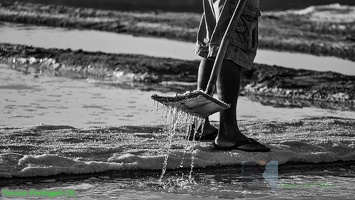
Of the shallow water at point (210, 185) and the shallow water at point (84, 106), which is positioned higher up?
the shallow water at point (84, 106)

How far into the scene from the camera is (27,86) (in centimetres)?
950

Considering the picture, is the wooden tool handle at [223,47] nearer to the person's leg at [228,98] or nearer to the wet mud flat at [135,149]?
the person's leg at [228,98]

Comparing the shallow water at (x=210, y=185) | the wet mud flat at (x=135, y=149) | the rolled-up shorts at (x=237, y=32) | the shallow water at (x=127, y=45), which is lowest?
the shallow water at (x=210, y=185)

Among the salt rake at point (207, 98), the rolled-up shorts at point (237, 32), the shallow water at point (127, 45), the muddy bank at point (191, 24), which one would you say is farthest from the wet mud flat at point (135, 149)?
the muddy bank at point (191, 24)

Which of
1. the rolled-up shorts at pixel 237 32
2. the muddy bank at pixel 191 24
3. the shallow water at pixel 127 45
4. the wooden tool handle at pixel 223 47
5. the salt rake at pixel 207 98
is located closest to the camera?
the salt rake at pixel 207 98

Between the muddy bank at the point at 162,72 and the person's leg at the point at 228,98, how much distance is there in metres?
3.88

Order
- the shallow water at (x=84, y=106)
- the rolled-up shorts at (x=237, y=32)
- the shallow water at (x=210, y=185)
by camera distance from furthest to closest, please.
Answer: the shallow water at (x=84, y=106) < the rolled-up shorts at (x=237, y=32) < the shallow water at (x=210, y=185)

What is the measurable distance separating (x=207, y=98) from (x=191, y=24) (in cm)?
1266

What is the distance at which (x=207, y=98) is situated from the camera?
16.1 feet

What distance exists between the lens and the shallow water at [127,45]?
12688 mm

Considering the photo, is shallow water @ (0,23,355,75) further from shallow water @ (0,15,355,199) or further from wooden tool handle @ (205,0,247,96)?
wooden tool handle @ (205,0,247,96)

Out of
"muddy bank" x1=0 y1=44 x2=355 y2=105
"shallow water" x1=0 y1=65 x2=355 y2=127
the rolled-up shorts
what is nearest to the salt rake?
the rolled-up shorts

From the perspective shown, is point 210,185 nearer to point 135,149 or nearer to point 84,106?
point 135,149

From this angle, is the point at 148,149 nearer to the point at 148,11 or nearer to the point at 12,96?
the point at 12,96
